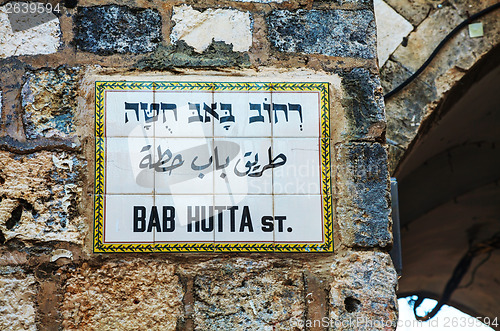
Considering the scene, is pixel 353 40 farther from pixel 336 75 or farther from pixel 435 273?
pixel 435 273

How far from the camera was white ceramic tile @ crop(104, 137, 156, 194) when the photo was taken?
169 cm

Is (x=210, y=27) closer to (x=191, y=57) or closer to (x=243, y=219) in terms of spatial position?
(x=191, y=57)

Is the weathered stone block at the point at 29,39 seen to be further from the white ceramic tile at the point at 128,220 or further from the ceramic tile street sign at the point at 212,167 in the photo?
the white ceramic tile at the point at 128,220

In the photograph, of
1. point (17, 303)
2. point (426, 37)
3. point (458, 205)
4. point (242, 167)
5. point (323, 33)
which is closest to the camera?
point (17, 303)

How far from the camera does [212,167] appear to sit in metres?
1.72

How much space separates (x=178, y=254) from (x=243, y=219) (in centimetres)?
23

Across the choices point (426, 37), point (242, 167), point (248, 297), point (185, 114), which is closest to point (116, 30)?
point (185, 114)

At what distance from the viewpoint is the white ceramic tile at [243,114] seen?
5.73 feet

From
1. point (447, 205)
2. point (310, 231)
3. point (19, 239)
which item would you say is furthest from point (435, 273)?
point (19, 239)

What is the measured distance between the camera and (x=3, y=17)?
178 cm

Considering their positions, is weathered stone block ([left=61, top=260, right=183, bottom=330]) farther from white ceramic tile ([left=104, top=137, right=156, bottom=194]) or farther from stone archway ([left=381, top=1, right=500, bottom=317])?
stone archway ([left=381, top=1, right=500, bottom=317])

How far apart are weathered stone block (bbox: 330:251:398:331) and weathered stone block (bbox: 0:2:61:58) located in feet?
3.90

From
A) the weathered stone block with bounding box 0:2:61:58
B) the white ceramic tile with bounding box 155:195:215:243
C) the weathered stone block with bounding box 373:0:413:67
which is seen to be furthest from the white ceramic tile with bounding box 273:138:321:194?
the weathered stone block with bounding box 373:0:413:67

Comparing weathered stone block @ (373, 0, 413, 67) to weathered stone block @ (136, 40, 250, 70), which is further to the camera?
weathered stone block @ (373, 0, 413, 67)
